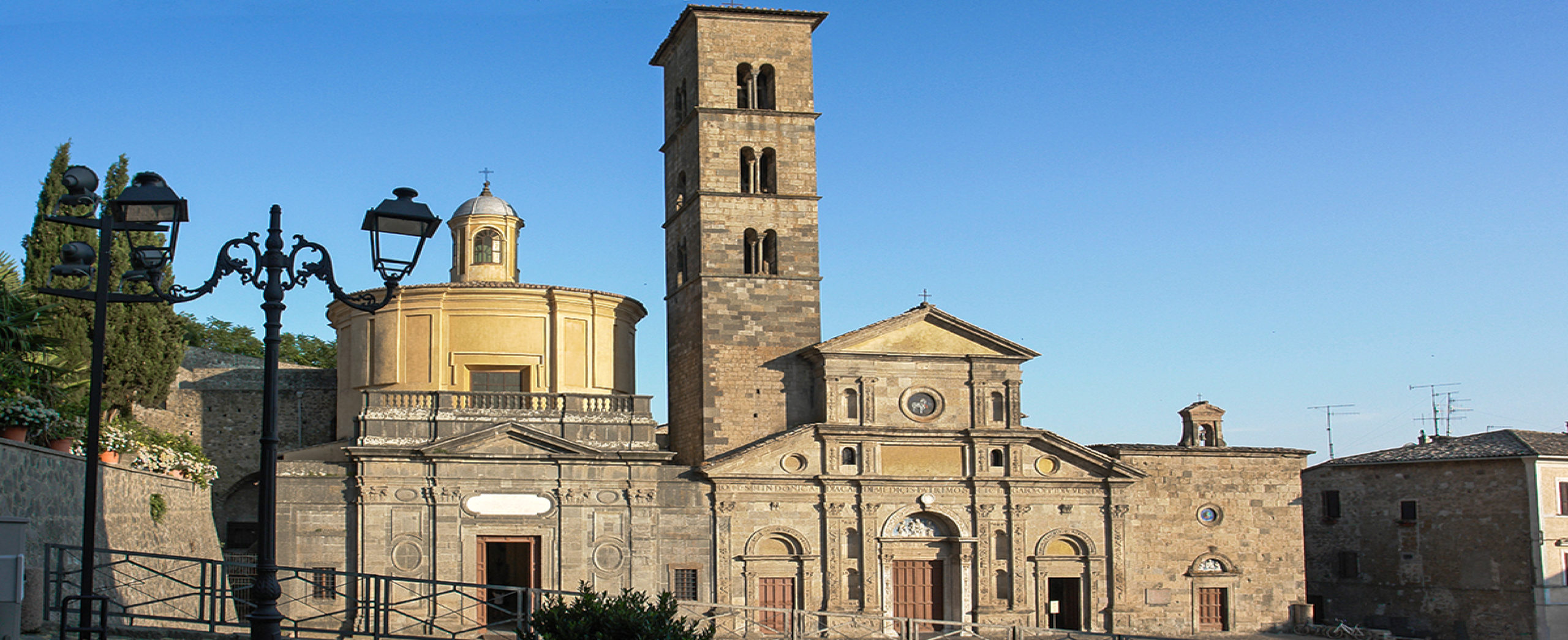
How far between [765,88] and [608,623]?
2379 cm

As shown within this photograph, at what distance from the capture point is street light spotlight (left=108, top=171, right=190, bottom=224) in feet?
36.0

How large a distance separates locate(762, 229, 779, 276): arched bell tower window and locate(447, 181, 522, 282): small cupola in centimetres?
696

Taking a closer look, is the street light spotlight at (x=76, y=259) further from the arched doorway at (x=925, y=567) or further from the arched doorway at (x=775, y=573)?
the arched doorway at (x=925, y=567)

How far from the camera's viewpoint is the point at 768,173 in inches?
1394

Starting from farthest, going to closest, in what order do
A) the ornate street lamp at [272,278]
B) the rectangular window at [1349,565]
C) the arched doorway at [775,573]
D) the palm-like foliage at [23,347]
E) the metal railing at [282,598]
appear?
Result: the rectangular window at [1349,565] < the arched doorway at [775,573] < the palm-like foliage at [23,347] < the metal railing at [282,598] < the ornate street lamp at [272,278]

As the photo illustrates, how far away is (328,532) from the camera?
2883 centimetres

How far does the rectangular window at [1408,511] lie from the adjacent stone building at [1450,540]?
0.04 meters

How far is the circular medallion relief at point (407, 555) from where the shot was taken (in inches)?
1143

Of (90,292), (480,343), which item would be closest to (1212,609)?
(480,343)

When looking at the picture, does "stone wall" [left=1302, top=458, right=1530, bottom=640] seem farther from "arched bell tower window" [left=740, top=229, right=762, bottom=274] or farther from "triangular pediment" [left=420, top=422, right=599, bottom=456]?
"triangular pediment" [left=420, top=422, right=599, bottom=456]

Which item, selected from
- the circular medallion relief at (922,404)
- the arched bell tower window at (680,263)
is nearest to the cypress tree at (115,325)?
the arched bell tower window at (680,263)

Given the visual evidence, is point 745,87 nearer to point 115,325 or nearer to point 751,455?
point 751,455

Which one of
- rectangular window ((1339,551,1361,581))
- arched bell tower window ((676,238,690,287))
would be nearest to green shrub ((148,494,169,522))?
arched bell tower window ((676,238,690,287))

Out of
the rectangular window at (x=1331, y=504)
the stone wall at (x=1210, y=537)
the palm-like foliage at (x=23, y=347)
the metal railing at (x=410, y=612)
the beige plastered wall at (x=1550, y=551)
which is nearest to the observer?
the palm-like foliage at (x=23, y=347)
